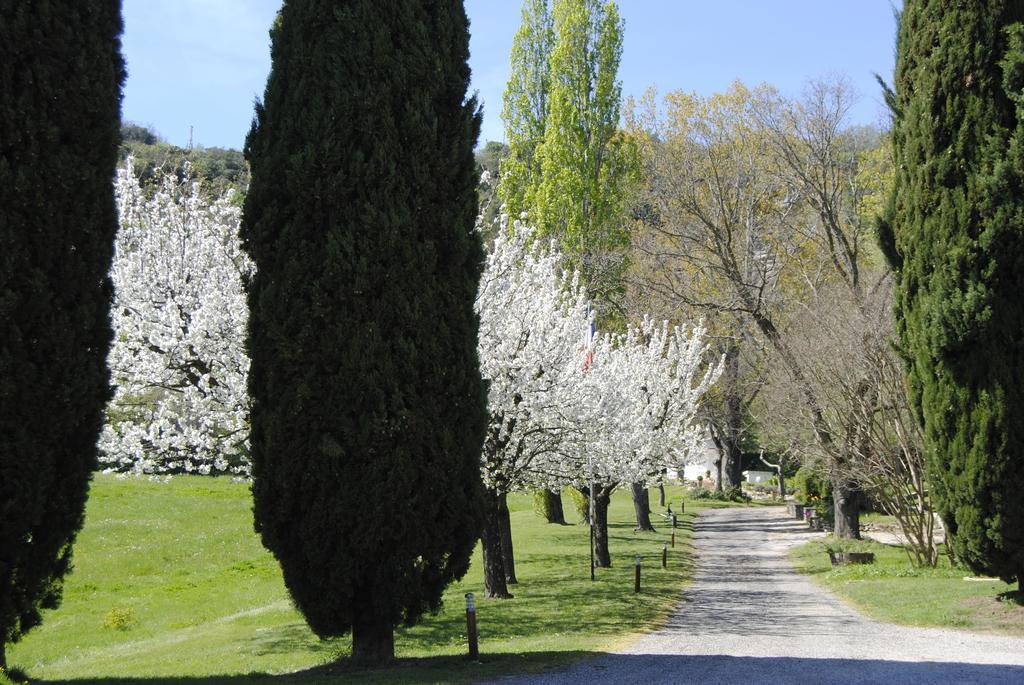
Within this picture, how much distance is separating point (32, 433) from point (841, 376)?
58.7 feet

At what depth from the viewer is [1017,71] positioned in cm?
1142

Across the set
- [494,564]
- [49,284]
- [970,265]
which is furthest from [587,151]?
[49,284]

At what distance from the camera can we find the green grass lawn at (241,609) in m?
10.5

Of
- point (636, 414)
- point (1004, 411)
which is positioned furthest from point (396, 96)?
point (636, 414)

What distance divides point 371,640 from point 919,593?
10426 mm

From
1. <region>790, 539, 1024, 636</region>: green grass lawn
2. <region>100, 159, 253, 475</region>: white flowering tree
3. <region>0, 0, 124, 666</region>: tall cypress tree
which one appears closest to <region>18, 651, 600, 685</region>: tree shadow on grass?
<region>0, 0, 124, 666</region>: tall cypress tree

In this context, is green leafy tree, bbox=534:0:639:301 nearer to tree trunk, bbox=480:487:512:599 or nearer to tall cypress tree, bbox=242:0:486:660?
tree trunk, bbox=480:487:512:599

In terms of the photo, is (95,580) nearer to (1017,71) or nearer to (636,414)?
(636,414)

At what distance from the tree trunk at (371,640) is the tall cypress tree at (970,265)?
25.6ft

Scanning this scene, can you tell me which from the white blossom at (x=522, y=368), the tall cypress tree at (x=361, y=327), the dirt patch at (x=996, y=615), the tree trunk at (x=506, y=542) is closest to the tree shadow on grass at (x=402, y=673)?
the tall cypress tree at (x=361, y=327)

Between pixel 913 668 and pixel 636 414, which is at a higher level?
pixel 636 414

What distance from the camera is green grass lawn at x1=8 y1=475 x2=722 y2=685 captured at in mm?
10461

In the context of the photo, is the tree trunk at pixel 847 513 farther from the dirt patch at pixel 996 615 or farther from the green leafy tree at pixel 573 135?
the dirt patch at pixel 996 615

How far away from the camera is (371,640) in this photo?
29.4ft
